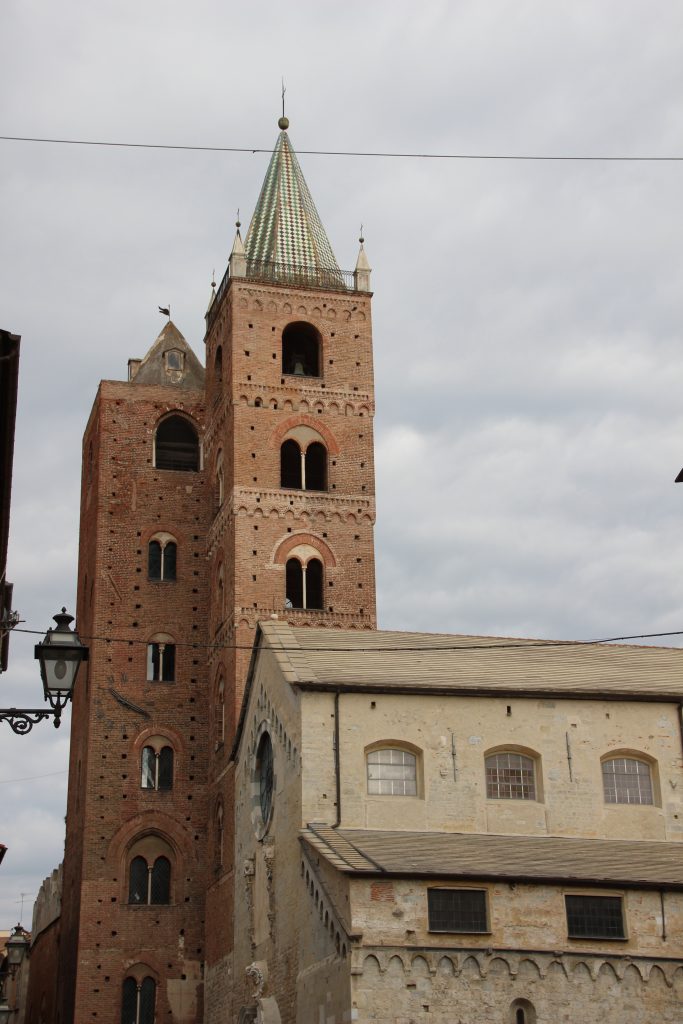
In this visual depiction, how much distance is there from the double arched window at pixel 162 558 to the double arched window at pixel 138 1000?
12.9 meters

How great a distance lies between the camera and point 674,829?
104 ft

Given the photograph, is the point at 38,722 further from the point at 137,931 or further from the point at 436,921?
the point at 137,931

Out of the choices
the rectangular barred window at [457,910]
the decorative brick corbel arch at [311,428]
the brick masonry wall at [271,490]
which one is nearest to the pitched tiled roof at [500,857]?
the rectangular barred window at [457,910]

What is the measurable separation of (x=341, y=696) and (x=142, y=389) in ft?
74.1

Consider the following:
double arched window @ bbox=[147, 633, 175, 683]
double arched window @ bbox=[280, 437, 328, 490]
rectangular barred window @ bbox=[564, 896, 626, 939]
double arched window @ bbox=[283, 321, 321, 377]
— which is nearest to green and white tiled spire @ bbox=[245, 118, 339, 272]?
double arched window @ bbox=[283, 321, 321, 377]

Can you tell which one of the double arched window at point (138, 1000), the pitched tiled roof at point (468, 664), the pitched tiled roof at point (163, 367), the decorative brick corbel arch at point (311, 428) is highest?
the pitched tiled roof at point (163, 367)

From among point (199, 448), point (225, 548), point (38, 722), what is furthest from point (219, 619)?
point (38, 722)

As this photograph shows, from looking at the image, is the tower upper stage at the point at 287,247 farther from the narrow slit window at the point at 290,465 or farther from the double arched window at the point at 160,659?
the double arched window at the point at 160,659

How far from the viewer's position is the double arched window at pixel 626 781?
1255 inches

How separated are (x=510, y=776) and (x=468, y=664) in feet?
10.4

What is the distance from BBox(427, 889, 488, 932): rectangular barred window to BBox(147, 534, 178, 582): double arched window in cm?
2360

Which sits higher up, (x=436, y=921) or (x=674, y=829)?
(x=674, y=829)

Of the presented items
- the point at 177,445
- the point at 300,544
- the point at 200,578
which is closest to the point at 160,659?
the point at 200,578

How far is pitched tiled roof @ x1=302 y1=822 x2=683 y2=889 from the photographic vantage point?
27.3 meters
